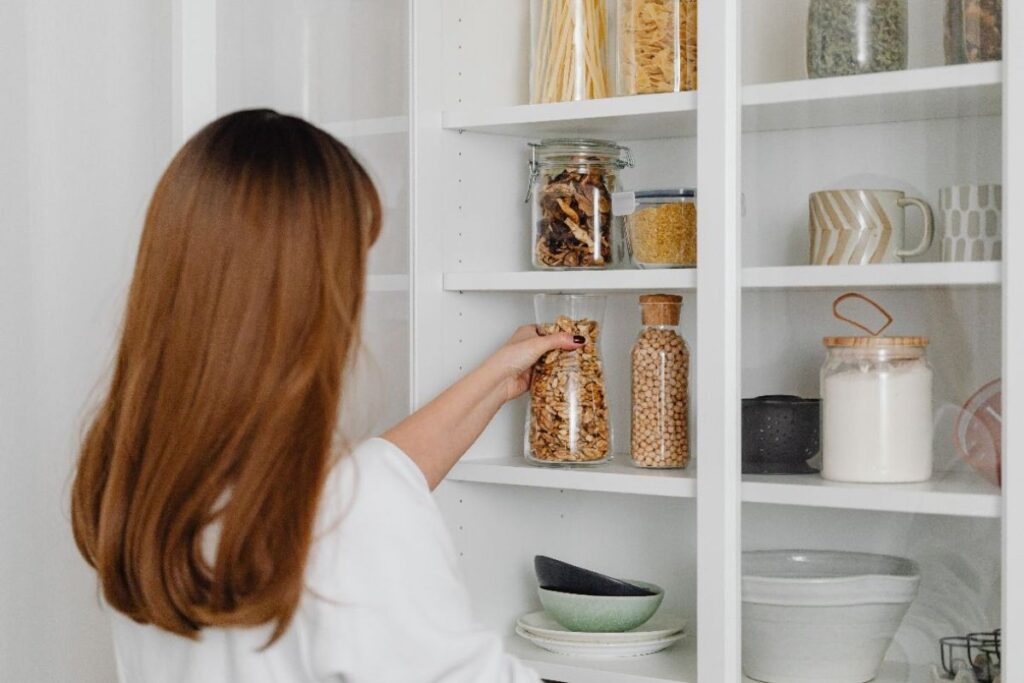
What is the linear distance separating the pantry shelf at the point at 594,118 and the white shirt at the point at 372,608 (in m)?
0.76

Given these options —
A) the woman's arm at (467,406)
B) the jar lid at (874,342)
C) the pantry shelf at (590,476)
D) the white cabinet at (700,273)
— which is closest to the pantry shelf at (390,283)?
the white cabinet at (700,273)

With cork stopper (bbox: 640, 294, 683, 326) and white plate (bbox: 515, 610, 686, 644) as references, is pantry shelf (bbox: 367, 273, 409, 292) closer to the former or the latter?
cork stopper (bbox: 640, 294, 683, 326)

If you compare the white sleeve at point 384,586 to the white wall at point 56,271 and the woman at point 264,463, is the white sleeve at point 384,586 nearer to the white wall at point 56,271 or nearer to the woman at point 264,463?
the woman at point 264,463

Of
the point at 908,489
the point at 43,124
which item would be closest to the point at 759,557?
the point at 908,489

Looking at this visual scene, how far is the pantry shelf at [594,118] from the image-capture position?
1.58 metres

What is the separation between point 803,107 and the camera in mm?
1436

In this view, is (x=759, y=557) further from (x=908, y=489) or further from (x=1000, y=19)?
(x=1000, y=19)

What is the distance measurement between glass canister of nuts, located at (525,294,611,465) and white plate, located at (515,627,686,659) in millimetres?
257

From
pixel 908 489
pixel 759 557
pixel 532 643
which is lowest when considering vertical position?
pixel 532 643

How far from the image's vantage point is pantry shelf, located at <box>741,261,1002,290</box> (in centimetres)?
132

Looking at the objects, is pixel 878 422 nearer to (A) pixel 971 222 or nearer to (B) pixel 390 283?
(A) pixel 971 222

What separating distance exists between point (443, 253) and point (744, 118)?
520 mm

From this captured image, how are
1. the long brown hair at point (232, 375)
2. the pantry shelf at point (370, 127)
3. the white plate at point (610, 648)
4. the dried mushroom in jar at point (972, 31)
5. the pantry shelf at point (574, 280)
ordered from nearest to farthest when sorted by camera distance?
the long brown hair at point (232, 375)
the dried mushroom in jar at point (972, 31)
the pantry shelf at point (574, 280)
the white plate at point (610, 648)
the pantry shelf at point (370, 127)

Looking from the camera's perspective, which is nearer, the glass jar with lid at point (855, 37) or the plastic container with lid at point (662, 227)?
the glass jar with lid at point (855, 37)
